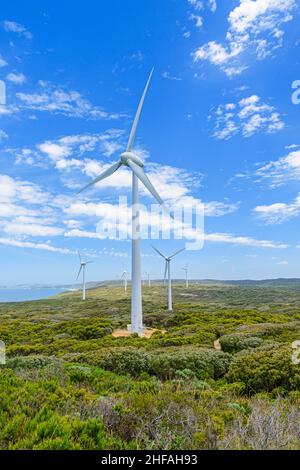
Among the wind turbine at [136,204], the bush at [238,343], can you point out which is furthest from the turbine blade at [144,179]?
the bush at [238,343]

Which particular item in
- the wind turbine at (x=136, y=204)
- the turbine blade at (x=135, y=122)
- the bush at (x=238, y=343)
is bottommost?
the bush at (x=238, y=343)

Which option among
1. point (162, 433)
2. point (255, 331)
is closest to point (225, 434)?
point (162, 433)

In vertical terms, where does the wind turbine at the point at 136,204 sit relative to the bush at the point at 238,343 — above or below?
above

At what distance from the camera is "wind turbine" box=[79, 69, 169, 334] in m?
27.2

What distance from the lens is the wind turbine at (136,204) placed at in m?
27.2

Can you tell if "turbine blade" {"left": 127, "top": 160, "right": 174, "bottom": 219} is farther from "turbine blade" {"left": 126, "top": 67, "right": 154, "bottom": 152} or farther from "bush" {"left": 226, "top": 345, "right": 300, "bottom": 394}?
"bush" {"left": 226, "top": 345, "right": 300, "bottom": 394}

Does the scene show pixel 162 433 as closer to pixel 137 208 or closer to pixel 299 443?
pixel 299 443

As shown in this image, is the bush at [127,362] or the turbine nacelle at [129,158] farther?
the turbine nacelle at [129,158]

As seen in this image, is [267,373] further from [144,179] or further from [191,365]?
[144,179]

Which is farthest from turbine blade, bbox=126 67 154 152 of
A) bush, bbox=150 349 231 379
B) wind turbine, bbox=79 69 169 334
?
bush, bbox=150 349 231 379

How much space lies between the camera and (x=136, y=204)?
28.2 metres

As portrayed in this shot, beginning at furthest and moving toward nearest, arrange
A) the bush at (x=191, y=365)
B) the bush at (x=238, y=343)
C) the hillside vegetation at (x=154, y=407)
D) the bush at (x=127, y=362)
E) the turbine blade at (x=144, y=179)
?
the turbine blade at (x=144, y=179), the bush at (x=238, y=343), the bush at (x=127, y=362), the bush at (x=191, y=365), the hillside vegetation at (x=154, y=407)

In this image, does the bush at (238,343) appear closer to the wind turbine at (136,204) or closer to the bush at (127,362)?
Answer: the bush at (127,362)

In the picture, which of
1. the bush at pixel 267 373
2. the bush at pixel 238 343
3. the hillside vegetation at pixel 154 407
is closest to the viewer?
the hillside vegetation at pixel 154 407
